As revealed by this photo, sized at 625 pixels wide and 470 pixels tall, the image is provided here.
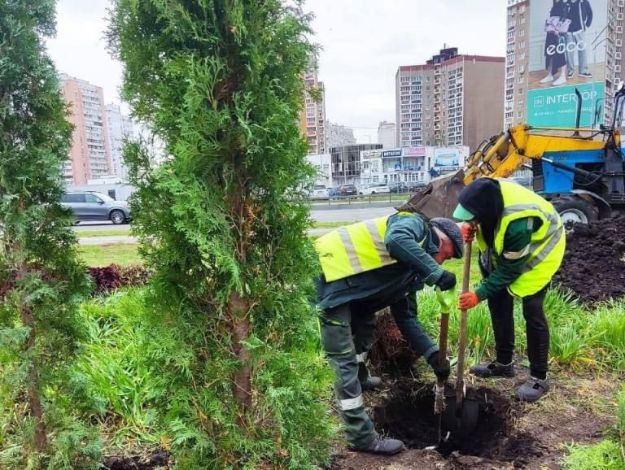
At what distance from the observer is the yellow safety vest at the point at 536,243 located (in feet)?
11.2

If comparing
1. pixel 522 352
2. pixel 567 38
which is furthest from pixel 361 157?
pixel 522 352

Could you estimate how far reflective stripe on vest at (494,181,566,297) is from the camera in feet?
11.2

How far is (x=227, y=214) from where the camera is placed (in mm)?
1819

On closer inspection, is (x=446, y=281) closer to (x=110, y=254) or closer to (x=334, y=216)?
(x=110, y=254)

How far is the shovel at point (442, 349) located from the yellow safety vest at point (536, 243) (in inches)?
22.0

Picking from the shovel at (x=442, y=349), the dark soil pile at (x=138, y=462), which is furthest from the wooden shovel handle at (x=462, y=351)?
the dark soil pile at (x=138, y=462)

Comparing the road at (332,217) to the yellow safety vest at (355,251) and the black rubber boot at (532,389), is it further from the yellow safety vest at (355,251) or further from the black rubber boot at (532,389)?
the yellow safety vest at (355,251)

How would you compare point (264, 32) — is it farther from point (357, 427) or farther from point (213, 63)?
point (357, 427)

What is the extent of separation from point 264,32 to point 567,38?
46819 mm

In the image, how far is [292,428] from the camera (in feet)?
6.65

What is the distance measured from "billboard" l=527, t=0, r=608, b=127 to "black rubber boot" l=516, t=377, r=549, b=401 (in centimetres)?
3779

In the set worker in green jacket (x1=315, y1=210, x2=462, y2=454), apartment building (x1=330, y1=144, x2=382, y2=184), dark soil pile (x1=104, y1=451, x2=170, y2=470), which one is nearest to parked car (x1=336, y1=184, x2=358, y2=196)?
apartment building (x1=330, y1=144, x2=382, y2=184)

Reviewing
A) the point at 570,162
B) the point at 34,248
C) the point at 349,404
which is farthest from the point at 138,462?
the point at 570,162

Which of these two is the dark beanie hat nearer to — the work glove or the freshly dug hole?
the work glove
